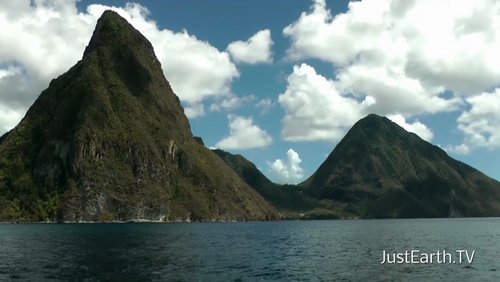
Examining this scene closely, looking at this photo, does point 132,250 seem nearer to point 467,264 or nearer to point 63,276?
point 63,276

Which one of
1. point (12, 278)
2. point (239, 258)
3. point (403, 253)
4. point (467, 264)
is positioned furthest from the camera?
point (403, 253)

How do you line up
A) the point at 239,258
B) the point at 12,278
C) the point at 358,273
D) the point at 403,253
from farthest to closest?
the point at 403,253
the point at 239,258
the point at 358,273
the point at 12,278

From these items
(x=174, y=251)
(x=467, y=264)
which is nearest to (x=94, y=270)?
(x=174, y=251)

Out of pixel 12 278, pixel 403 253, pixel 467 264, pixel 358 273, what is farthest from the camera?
pixel 403 253

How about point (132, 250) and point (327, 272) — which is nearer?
point (327, 272)

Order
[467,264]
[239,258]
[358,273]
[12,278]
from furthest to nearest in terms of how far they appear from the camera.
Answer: [239,258]
[467,264]
[358,273]
[12,278]

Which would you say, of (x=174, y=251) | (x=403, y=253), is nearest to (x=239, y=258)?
(x=174, y=251)

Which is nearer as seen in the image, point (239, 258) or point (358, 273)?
point (358, 273)

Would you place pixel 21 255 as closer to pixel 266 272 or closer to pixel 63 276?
pixel 63 276

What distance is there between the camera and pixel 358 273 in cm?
6500

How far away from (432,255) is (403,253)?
704cm

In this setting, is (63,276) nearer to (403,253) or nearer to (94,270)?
(94,270)

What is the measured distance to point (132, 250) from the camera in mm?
95438

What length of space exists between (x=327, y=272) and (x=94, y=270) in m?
30.4
